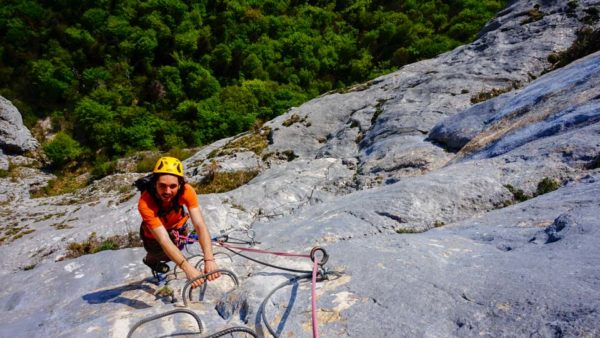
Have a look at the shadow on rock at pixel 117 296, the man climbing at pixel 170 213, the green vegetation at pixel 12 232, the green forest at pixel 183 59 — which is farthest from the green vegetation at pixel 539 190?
the green forest at pixel 183 59

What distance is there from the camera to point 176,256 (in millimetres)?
4000

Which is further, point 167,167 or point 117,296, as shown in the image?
point 117,296

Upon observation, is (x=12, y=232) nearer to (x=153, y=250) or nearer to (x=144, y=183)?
(x=153, y=250)

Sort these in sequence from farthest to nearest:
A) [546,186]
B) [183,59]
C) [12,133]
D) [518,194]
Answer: [183,59]
[12,133]
[518,194]
[546,186]

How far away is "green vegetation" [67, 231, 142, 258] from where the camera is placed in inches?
362

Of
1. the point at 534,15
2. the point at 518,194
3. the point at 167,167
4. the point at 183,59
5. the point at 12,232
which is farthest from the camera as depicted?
the point at 183,59

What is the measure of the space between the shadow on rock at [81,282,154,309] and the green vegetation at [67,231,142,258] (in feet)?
12.7

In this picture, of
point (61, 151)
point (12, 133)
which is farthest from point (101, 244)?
point (12, 133)

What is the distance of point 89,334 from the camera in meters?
3.14

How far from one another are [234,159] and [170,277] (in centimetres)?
911

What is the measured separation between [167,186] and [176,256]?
952 mm

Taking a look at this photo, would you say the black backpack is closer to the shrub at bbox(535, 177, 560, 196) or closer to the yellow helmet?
the yellow helmet

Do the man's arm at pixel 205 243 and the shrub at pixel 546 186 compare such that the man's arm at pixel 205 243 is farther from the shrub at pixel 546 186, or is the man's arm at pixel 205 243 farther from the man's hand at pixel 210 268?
the shrub at pixel 546 186

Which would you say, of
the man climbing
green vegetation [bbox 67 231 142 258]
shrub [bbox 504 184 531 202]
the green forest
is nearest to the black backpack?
the man climbing
